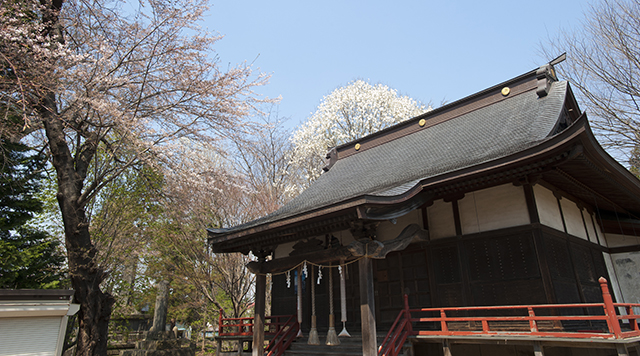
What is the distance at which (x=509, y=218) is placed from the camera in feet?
23.9

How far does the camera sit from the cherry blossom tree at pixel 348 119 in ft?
80.4

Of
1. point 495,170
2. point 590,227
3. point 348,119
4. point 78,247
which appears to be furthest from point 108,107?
point 348,119

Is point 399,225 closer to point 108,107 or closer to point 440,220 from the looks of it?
point 440,220

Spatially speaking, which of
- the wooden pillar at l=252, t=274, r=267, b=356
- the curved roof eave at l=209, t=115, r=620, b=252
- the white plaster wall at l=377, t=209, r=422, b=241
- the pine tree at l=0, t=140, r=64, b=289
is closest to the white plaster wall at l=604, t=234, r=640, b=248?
the curved roof eave at l=209, t=115, r=620, b=252

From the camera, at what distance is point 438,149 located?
9797 millimetres

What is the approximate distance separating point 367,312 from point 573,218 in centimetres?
560

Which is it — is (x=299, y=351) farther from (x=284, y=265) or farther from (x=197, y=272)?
(x=197, y=272)

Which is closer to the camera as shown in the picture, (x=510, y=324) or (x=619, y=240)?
(x=510, y=324)

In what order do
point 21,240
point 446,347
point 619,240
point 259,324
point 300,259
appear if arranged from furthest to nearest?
point 21,240 < point 619,240 < point 259,324 < point 300,259 < point 446,347

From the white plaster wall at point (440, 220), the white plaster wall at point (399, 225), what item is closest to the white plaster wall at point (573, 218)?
the white plaster wall at point (440, 220)

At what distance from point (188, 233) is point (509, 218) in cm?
1202

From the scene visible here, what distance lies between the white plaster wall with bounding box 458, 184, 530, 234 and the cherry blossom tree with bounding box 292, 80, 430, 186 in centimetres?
1654

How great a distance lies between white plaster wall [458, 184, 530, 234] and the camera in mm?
7223

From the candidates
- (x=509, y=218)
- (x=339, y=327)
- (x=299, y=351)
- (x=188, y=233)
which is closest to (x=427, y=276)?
(x=509, y=218)
